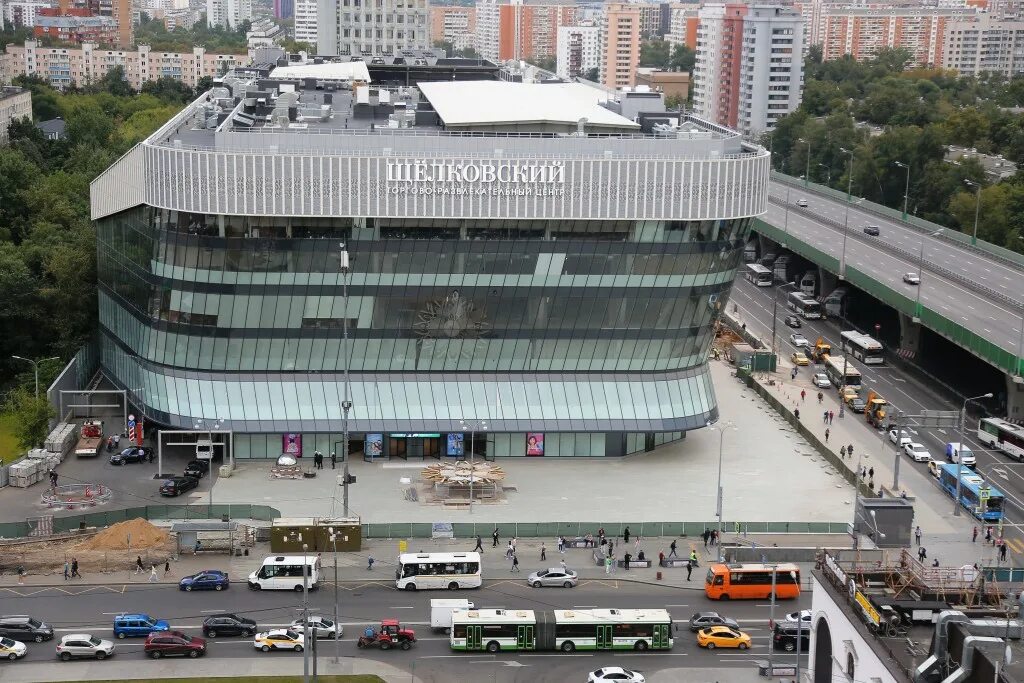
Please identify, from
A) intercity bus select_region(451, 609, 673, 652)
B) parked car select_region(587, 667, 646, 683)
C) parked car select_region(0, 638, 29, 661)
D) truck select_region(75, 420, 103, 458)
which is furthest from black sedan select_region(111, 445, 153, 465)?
parked car select_region(587, 667, 646, 683)

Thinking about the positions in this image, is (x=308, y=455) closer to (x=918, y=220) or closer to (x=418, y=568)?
(x=418, y=568)

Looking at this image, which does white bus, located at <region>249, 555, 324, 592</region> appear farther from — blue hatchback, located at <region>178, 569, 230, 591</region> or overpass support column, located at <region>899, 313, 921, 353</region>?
overpass support column, located at <region>899, 313, 921, 353</region>

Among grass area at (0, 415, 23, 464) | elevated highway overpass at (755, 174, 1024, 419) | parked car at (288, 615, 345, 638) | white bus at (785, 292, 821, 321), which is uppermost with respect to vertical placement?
elevated highway overpass at (755, 174, 1024, 419)

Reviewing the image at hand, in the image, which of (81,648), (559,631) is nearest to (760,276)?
(559,631)

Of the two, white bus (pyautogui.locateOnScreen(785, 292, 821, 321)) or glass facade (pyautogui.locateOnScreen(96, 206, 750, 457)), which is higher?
glass facade (pyautogui.locateOnScreen(96, 206, 750, 457))

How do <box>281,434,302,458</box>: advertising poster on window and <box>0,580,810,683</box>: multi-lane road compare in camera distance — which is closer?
<box>0,580,810,683</box>: multi-lane road

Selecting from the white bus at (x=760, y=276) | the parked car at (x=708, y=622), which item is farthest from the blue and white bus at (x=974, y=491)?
the white bus at (x=760, y=276)

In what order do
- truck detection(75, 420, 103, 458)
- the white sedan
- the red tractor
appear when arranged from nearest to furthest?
the red tractor < truck detection(75, 420, 103, 458) < the white sedan
